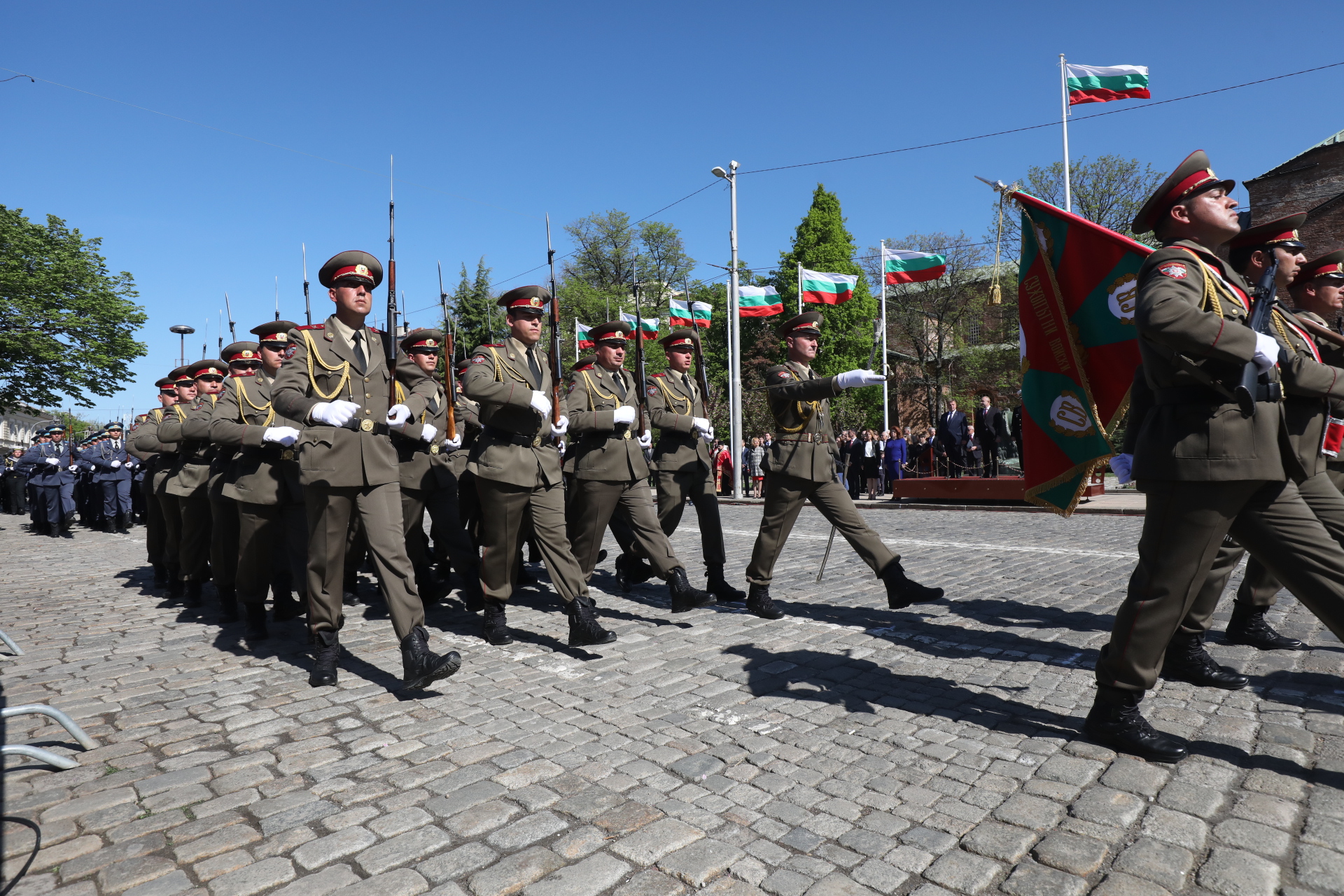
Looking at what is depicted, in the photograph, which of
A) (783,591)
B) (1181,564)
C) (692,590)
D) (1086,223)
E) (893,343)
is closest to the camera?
(1181,564)

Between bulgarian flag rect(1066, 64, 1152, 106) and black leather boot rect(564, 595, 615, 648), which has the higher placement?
bulgarian flag rect(1066, 64, 1152, 106)

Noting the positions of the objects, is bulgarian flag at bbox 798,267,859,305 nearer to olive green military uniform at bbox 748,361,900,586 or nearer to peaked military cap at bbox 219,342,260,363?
olive green military uniform at bbox 748,361,900,586

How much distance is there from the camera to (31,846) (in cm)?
271

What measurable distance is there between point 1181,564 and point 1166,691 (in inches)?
48.3

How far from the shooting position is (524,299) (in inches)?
220

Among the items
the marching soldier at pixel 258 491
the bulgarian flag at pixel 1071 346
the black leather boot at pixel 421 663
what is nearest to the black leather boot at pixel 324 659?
the black leather boot at pixel 421 663

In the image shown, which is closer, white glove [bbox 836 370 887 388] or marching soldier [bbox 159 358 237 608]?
white glove [bbox 836 370 887 388]

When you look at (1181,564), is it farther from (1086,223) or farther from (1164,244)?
(1086,223)

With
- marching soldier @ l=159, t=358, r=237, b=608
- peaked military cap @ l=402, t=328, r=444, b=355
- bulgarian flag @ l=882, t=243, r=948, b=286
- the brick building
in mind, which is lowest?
marching soldier @ l=159, t=358, r=237, b=608

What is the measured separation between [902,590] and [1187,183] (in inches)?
127

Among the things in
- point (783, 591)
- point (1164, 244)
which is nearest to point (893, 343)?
point (783, 591)

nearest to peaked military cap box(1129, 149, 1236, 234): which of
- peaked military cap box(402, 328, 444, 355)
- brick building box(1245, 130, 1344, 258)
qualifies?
peaked military cap box(402, 328, 444, 355)

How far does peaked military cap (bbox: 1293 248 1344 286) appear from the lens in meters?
5.08

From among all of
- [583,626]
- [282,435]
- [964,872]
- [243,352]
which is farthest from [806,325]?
[243,352]
